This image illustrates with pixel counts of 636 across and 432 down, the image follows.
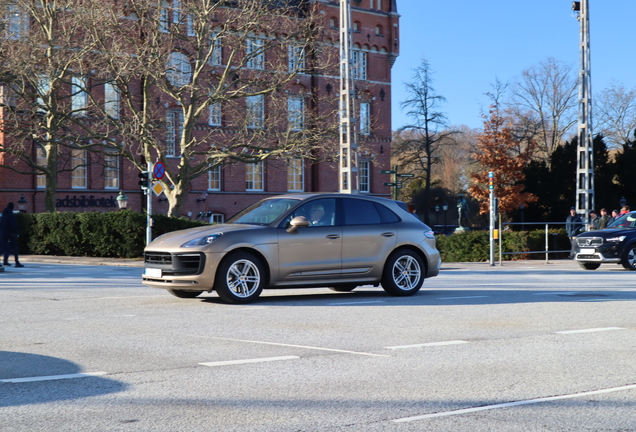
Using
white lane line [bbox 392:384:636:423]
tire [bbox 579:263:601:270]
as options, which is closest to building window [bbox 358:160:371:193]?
tire [bbox 579:263:601:270]

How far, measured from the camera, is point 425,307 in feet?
40.7

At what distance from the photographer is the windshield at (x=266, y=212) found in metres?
13.0

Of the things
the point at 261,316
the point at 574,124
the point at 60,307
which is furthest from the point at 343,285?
the point at 574,124

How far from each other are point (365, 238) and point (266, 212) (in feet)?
5.37

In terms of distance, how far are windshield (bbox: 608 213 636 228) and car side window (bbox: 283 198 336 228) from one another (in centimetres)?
1344

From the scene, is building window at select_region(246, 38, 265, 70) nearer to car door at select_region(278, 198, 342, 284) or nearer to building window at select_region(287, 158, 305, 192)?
building window at select_region(287, 158, 305, 192)

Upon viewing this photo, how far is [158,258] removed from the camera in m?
12.5

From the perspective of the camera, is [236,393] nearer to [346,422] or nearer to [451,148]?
[346,422]

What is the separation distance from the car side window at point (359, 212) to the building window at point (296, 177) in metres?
43.0

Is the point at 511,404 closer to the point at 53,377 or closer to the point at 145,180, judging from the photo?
the point at 53,377

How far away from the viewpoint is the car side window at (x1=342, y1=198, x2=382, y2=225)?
13555 mm

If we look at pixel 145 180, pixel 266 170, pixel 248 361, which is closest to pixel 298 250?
pixel 248 361

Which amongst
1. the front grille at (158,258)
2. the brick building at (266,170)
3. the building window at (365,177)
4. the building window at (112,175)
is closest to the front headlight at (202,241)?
the front grille at (158,258)

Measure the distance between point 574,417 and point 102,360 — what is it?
13.3ft
